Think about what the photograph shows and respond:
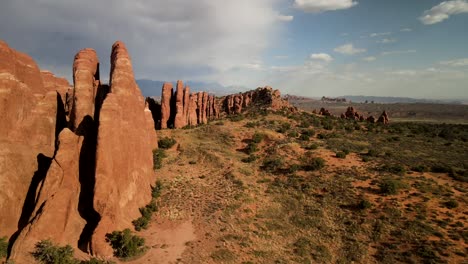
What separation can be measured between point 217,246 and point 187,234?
314 centimetres

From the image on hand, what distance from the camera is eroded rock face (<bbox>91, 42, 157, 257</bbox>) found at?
21719 mm

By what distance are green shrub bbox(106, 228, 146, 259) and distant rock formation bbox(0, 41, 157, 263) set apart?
1.65 feet

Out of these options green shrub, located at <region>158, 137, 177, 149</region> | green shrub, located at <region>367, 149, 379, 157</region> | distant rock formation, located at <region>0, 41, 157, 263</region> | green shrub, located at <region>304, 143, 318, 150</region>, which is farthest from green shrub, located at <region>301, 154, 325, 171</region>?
distant rock formation, located at <region>0, 41, 157, 263</region>

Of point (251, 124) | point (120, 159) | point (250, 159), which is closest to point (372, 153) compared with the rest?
point (250, 159)

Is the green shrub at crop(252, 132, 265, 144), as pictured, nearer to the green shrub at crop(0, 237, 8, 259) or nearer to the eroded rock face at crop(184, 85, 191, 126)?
the eroded rock face at crop(184, 85, 191, 126)

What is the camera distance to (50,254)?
1900 cm

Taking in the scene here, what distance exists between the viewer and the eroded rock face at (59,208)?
19.5 meters

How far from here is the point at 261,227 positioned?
2659 cm

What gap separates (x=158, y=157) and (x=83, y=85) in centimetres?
1455

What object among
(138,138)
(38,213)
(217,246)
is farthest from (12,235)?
(217,246)

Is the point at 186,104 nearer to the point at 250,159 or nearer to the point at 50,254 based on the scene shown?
the point at 250,159

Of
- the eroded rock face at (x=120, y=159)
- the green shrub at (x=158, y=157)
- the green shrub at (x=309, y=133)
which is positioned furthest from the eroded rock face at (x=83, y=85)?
the green shrub at (x=309, y=133)

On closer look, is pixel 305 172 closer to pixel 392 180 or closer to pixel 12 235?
pixel 392 180

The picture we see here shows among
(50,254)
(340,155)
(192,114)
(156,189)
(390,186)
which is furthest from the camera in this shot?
(192,114)
